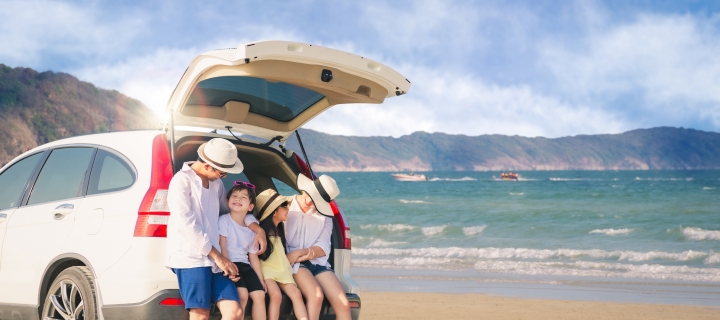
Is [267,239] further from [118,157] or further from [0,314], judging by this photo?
[0,314]

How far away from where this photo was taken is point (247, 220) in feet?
15.4

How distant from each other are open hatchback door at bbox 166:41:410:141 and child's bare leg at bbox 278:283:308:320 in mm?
1237

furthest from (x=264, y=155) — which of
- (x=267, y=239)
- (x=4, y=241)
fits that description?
(x=4, y=241)

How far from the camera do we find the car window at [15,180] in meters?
5.31

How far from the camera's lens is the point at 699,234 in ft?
74.2

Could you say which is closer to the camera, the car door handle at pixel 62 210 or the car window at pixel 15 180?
the car door handle at pixel 62 210

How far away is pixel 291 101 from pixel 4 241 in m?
2.14

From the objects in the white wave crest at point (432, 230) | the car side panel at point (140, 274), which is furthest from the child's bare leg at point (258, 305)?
the white wave crest at point (432, 230)

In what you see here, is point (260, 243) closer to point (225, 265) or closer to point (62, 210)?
point (225, 265)

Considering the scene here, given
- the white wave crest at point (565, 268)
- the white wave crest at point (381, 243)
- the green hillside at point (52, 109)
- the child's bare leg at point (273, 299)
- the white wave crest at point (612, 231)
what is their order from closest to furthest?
the child's bare leg at point (273, 299)
the white wave crest at point (565, 268)
the white wave crest at point (381, 243)
the white wave crest at point (612, 231)
the green hillside at point (52, 109)

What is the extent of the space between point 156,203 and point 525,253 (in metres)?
15.6

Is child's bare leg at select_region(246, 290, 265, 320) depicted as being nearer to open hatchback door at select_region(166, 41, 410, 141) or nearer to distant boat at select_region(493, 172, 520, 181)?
open hatchback door at select_region(166, 41, 410, 141)

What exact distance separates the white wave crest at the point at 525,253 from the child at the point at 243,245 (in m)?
13.5

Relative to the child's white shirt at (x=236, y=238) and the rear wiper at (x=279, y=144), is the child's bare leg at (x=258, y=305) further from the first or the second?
the rear wiper at (x=279, y=144)
